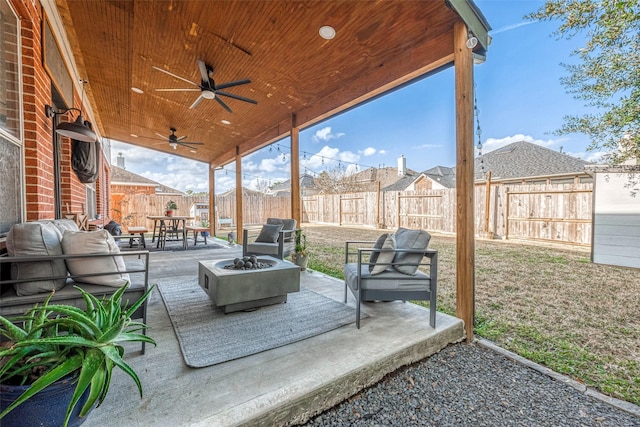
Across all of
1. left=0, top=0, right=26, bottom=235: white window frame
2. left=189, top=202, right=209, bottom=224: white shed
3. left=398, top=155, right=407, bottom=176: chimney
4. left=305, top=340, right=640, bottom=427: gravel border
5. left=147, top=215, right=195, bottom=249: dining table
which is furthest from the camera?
left=398, top=155, right=407, bottom=176: chimney

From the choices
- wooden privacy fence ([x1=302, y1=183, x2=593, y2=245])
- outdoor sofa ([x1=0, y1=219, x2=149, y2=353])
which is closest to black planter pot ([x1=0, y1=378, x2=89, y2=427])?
outdoor sofa ([x1=0, y1=219, x2=149, y2=353])

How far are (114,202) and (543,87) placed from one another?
13610 millimetres

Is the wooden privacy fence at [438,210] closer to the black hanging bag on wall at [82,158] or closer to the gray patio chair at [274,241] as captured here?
the gray patio chair at [274,241]

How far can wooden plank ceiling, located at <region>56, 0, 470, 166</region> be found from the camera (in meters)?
2.57

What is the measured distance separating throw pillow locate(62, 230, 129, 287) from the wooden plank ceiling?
2.31 meters

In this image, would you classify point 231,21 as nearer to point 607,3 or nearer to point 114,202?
point 607,3

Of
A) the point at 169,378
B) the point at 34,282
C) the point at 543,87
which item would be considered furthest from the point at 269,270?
the point at 543,87

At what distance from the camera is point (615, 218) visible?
191 inches

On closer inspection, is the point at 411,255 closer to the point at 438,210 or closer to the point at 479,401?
the point at 479,401

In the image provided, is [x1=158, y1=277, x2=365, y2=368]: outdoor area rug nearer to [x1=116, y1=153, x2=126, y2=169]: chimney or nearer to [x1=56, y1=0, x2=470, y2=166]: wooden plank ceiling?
[x1=56, y1=0, x2=470, y2=166]: wooden plank ceiling

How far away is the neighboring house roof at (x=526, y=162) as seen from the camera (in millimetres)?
9922

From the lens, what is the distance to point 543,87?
468 centimetres

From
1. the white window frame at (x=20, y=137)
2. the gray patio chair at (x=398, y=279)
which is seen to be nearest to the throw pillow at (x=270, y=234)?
the gray patio chair at (x=398, y=279)

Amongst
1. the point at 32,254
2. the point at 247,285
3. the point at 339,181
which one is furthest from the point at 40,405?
the point at 339,181
